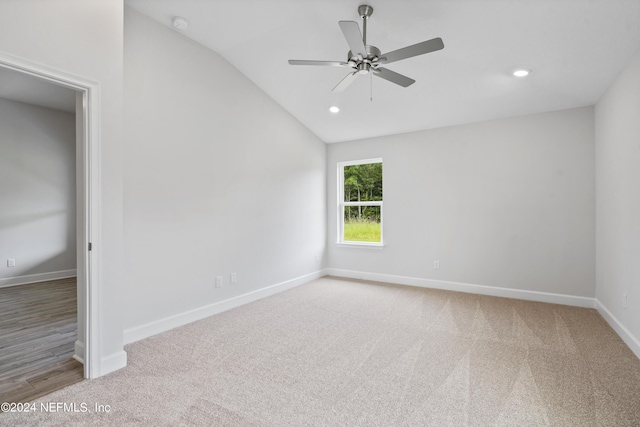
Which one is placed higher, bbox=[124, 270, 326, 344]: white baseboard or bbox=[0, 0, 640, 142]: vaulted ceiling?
bbox=[0, 0, 640, 142]: vaulted ceiling

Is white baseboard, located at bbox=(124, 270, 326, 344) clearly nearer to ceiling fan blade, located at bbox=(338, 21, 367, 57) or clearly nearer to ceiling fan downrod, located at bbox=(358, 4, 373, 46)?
ceiling fan blade, located at bbox=(338, 21, 367, 57)

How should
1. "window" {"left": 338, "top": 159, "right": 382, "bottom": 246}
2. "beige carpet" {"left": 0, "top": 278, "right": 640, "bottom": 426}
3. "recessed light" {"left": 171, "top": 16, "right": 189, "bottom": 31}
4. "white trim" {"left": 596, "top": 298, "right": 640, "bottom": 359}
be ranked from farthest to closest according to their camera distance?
"window" {"left": 338, "top": 159, "right": 382, "bottom": 246} → "recessed light" {"left": 171, "top": 16, "right": 189, "bottom": 31} → "white trim" {"left": 596, "top": 298, "right": 640, "bottom": 359} → "beige carpet" {"left": 0, "top": 278, "right": 640, "bottom": 426}

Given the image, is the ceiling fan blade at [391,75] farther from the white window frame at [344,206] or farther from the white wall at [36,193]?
the white wall at [36,193]

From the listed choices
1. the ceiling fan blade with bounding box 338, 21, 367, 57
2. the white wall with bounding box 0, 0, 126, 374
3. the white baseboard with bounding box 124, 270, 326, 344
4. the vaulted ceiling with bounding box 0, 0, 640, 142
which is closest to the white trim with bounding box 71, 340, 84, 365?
the white wall with bounding box 0, 0, 126, 374

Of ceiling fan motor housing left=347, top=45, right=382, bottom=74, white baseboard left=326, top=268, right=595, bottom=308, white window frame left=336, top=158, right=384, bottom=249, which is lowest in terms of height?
white baseboard left=326, top=268, right=595, bottom=308

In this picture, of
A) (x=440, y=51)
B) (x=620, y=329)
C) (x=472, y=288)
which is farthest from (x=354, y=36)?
(x=472, y=288)

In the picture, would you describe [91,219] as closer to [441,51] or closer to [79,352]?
[79,352]

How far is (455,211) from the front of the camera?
15.4 ft

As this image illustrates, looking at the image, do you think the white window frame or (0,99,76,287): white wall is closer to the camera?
(0,99,76,287): white wall

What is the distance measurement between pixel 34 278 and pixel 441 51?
6515mm

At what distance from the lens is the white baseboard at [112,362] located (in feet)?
7.54

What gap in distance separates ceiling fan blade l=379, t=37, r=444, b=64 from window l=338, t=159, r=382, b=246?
291cm

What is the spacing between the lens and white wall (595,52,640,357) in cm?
269

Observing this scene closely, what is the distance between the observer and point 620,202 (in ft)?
9.89
